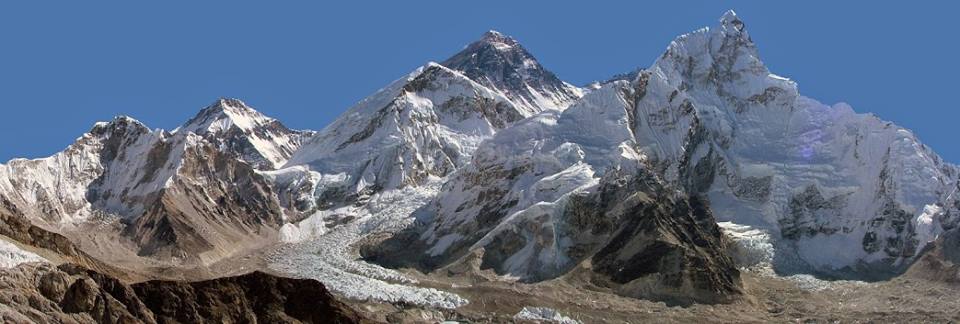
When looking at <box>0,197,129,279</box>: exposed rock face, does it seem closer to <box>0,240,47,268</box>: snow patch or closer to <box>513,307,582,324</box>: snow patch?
<box>0,240,47,268</box>: snow patch

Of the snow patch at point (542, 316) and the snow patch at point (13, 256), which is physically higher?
the snow patch at point (542, 316)

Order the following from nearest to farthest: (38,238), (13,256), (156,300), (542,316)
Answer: (13,256), (156,300), (38,238), (542,316)

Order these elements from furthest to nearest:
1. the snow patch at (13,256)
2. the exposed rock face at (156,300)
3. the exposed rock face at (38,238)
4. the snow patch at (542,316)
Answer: the snow patch at (542,316) → the exposed rock face at (38,238) → the snow patch at (13,256) → the exposed rock face at (156,300)

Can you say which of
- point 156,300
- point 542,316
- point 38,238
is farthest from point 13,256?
point 542,316

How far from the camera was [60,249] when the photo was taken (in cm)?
15288

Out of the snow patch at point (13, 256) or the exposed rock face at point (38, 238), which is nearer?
the snow patch at point (13, 256)

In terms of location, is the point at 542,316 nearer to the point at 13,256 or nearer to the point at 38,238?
the point at 38,238

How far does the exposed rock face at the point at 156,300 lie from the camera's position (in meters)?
116

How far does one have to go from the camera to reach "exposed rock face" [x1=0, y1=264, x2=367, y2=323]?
4582 inches

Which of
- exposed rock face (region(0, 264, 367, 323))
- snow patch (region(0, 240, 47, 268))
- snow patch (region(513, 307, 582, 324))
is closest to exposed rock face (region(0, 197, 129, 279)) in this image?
snow patch (region(0, 240, 47, 268))

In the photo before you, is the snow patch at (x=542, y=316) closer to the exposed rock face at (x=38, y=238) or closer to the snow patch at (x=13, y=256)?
the exposed rock face at (x=38, y=238)

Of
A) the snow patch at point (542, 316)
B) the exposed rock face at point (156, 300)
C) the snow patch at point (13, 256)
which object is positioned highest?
the snow patch at point (542, 316)

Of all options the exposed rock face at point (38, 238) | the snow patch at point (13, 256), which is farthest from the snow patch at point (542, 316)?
the snow patch at point (13, 256)

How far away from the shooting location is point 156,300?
5094 inches
